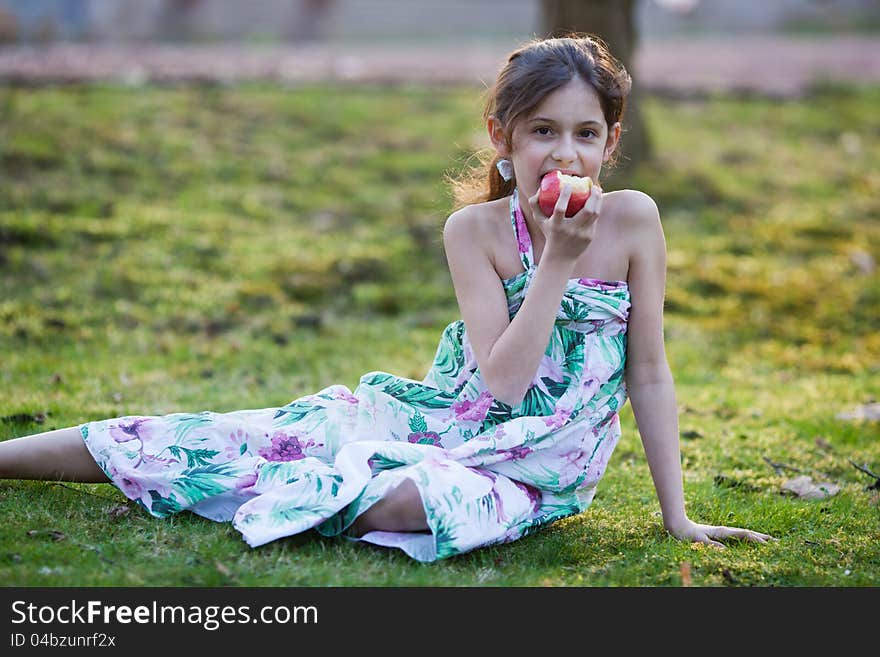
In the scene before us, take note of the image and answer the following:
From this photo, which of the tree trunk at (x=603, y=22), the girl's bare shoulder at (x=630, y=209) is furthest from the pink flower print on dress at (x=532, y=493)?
the tree trunk at (x=603, y=22)

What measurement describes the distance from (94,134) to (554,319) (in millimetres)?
7836

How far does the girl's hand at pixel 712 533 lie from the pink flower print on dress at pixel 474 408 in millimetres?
755

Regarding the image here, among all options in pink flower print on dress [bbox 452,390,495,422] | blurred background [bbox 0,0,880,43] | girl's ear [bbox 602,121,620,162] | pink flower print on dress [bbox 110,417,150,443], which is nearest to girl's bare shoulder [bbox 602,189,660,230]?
girl's ear [bbox 602,121,620,162]

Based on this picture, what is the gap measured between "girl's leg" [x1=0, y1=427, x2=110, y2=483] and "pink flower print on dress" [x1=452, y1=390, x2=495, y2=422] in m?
1.23

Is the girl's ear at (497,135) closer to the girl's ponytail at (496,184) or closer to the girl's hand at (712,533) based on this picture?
the girl's ponytail at (496,184)

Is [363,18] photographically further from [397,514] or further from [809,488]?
[397,514]

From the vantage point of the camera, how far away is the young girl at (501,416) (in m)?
3.32

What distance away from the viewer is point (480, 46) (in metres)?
17.9

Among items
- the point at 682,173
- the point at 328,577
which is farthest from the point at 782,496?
the point at 682,173

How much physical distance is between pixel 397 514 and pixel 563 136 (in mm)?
1307

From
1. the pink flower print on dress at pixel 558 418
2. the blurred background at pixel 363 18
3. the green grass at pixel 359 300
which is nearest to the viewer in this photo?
the green grass at pixel 359 300

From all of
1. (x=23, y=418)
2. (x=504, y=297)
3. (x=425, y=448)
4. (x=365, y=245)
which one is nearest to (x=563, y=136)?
(x=504, y=297)

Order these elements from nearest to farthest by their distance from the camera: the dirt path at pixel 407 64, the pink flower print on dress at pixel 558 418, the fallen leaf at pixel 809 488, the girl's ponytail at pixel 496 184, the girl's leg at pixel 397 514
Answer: the girl's leg at pixel 397 514
the pink flower print on dress at pixel 558 418
the girl's ponytail at pixel 496 184
the fallen leaf at pixel 809 488
the dirt path at pixel 407 64
